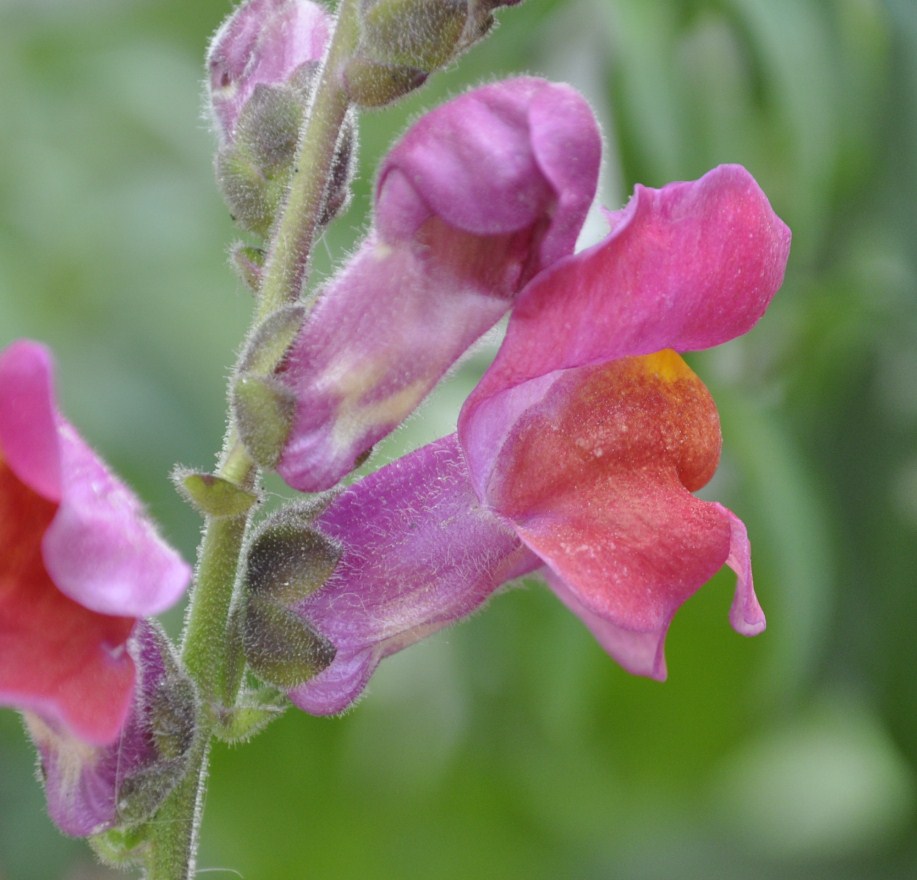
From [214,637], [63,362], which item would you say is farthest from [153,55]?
[214,637]

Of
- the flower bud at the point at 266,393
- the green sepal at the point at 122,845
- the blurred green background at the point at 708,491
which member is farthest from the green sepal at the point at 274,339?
the blurred green background at the point at 708,491

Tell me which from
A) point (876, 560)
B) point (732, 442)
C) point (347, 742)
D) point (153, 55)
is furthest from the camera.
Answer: point (347, 742)

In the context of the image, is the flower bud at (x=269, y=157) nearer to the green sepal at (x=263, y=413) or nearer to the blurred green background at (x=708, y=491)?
the green sepal at (x=263, y=413)

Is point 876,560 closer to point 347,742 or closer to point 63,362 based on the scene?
point 347,742

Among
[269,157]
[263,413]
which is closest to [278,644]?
[263,413]

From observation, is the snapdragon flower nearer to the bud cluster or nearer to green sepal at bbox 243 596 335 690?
green sepal at bbox 243 596 335 690

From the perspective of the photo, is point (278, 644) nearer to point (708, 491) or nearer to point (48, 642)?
point (48, 642)
